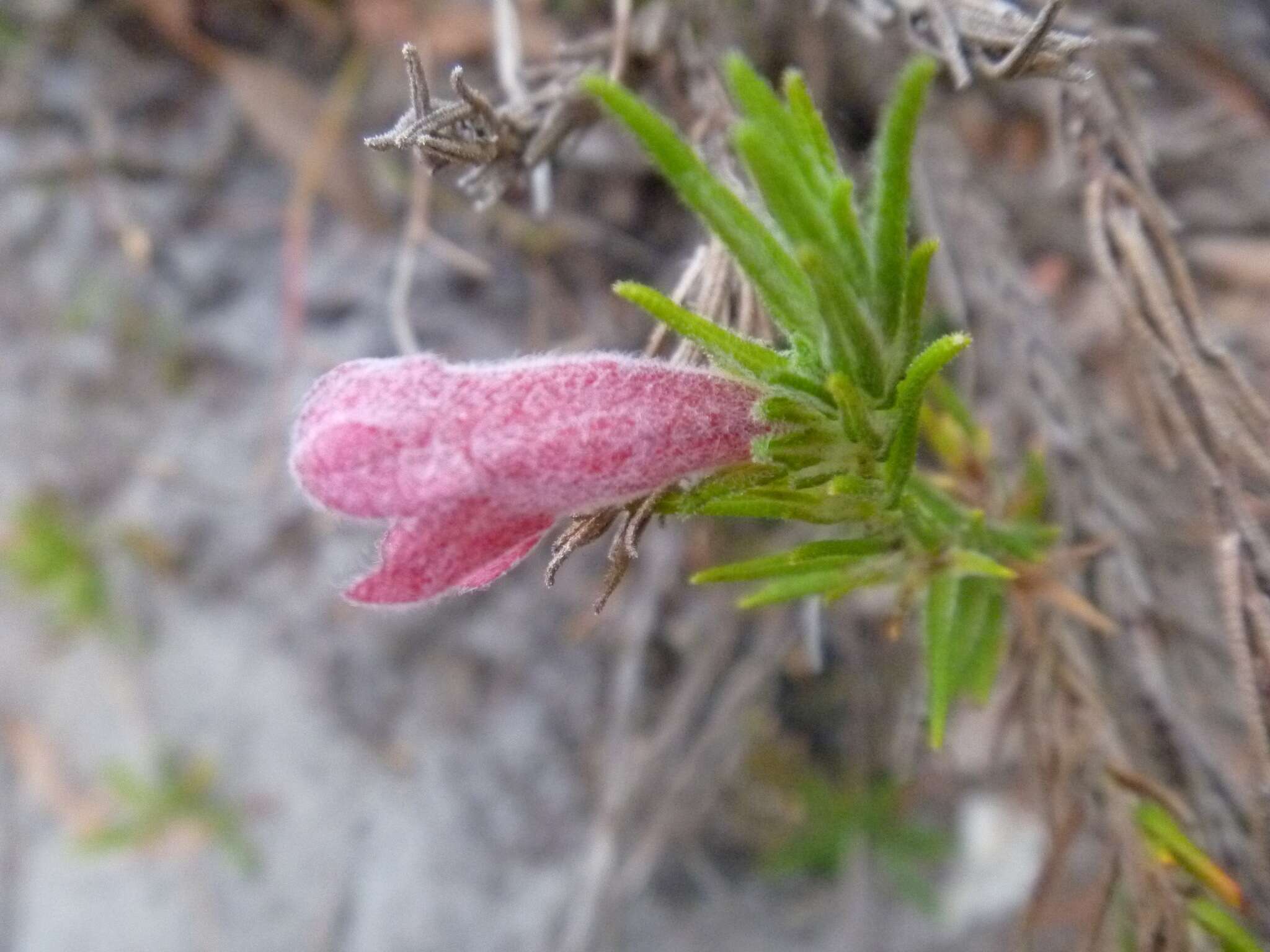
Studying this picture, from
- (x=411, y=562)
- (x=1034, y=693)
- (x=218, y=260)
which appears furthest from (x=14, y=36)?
(x=1034, y=693)

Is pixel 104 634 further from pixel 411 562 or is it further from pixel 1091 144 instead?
pixel 1091 144

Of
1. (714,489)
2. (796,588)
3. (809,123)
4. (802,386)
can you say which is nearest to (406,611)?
(796,588)

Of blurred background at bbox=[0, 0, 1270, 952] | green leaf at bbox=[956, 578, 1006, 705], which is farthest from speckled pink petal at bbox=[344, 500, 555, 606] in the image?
blurred background at bbox=[0, 0, 1270, 952]

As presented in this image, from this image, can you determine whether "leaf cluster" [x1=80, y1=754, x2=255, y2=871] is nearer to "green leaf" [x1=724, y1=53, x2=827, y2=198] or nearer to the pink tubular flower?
the pink tubular flower

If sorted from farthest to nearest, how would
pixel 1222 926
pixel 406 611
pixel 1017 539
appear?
pixel 406 611 → pixel 1017 539 → pixel 1222 926

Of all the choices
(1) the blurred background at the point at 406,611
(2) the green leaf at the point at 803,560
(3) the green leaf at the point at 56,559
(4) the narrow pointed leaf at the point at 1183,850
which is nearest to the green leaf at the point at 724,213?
(2) the green leaf at the point at 803,560

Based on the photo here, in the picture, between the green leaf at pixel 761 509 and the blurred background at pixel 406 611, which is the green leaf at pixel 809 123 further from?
the blurred background at pixel 406 611

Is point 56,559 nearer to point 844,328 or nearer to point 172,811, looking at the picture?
point 172,811
